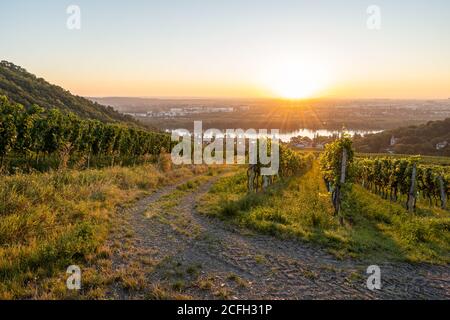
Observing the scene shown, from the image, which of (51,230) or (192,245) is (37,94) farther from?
(192,245)

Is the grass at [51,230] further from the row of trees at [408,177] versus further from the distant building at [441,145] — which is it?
the distant building at [441,145]

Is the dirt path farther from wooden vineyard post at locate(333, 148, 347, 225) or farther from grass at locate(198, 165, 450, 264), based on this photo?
wooden vineyard post at locate(333, 148, 347, 225)

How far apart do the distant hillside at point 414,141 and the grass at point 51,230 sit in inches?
3461

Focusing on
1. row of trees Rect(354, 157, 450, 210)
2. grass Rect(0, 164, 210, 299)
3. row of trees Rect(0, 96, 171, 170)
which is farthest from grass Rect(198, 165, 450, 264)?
row of trees Rect(0, 96, 171, 170)

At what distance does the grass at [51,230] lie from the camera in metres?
5.34

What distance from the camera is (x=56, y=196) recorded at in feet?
32.9

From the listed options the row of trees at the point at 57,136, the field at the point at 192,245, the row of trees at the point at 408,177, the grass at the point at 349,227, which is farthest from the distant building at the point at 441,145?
the field at the point at 192,245

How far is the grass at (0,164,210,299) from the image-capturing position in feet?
17.5

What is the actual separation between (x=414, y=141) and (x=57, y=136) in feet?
322

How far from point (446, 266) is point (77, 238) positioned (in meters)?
8.17

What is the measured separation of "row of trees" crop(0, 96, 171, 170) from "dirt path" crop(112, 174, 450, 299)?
7542 mm

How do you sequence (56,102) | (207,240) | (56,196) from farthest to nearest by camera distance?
(56,102), (56,196), (207,240)
